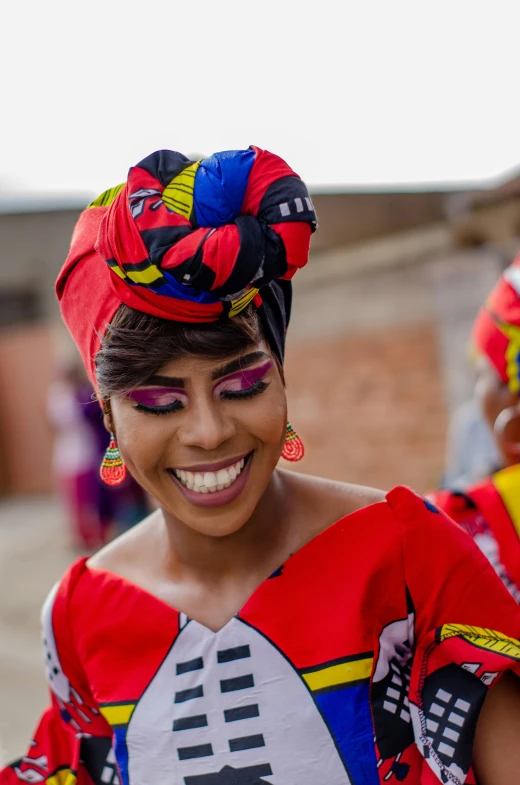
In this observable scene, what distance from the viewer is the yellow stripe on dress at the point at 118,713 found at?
1567mm

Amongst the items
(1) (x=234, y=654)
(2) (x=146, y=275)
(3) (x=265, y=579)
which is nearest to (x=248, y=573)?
(3) (x=265, y=579)

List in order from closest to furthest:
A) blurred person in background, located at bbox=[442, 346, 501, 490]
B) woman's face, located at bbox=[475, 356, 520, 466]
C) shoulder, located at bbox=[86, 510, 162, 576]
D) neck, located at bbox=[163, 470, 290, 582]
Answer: neck, located at bbox=[163, 470, 290, 582]
shoulder, located at bbox=[86, 510, 162, 576]
woman's face, located at bbox=[475, 356, 520, 466]
blurred person in background, located at bbox=[442, 346, 501, 490]

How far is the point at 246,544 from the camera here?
165 cm

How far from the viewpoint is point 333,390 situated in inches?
237

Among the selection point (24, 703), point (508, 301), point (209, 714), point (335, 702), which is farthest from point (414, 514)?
point (24, 703)

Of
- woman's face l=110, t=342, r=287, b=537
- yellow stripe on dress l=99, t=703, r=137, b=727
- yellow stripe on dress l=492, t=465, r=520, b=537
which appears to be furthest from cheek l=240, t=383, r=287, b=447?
yellow stripe on dress l=492, t=465, r=520, b=537

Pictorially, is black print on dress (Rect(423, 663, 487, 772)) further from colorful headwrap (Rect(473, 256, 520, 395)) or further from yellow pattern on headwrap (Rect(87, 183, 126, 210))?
colorful headwrap (Rect(473, 256, 520, 395))

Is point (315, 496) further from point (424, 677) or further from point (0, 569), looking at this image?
point (0, 569)

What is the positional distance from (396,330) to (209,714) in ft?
14.3

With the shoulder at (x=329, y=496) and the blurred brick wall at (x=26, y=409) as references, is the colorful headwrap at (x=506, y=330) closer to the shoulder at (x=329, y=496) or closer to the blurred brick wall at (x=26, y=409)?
the shoulder at (x=329, y=496)

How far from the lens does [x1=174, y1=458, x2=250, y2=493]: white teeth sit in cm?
147

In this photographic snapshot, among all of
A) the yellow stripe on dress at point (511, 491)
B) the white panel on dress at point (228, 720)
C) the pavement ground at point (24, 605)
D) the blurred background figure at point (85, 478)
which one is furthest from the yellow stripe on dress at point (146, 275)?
the blurred background figure at point (85, 478)

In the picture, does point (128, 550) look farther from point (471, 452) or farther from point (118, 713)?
point (471, 452)

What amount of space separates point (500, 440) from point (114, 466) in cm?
123
